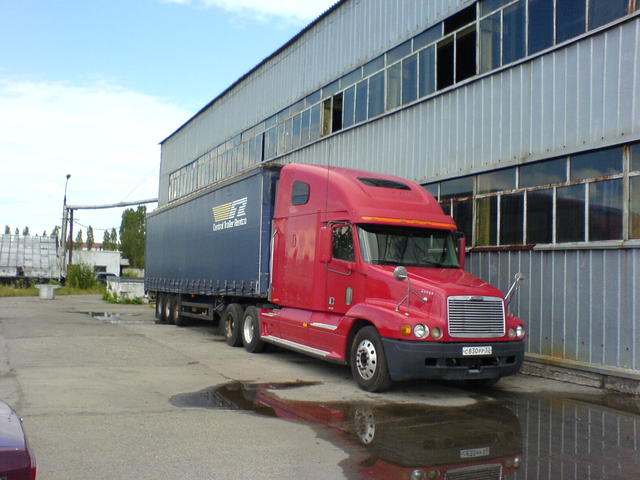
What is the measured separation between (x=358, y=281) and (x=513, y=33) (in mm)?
A: 6743

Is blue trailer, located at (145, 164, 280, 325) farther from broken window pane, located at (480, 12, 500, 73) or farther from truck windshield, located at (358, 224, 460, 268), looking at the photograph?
broken window pane, located at (480, 12, 500, 73)

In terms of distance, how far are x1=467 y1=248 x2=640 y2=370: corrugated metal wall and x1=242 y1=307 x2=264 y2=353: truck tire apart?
509 cm

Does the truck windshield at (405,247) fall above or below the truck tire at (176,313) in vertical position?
above

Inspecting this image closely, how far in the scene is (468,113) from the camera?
1409 cm

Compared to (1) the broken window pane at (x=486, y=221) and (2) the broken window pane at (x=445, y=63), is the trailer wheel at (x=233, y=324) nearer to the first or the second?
(1) the broken window pane at (x=486, y=221)

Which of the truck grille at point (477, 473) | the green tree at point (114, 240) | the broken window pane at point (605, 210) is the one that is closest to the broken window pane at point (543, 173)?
the broken window pane at point (605, 210)

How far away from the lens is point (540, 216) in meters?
12.1

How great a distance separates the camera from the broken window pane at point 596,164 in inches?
→ 417

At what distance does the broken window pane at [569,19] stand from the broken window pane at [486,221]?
347 centimetres

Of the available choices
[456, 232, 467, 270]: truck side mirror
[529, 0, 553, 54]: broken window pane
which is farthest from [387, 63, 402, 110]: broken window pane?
[456, 232, 467, 270]: truck side mirror

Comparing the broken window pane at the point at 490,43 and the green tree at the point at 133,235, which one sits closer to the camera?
the broken window pane at the point at 490,43

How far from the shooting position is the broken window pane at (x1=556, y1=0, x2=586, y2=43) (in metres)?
11.4

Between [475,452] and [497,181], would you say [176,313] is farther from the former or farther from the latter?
[475,452]

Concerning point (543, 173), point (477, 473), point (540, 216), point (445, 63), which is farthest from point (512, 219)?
point (477, 473)
